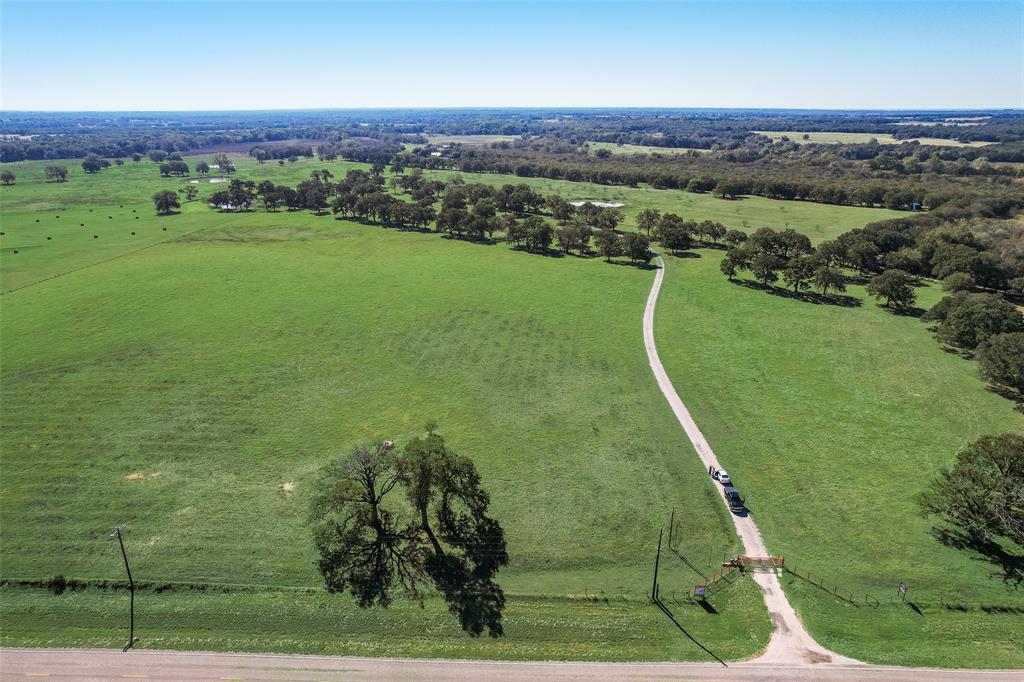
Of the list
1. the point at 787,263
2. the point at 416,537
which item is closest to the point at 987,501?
the point at 416,537

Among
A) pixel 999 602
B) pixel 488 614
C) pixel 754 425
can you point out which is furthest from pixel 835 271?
pixel 488 614

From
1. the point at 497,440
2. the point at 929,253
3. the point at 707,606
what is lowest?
the point at 707,606

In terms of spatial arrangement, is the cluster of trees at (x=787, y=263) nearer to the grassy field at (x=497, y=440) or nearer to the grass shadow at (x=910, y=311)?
the grassy field at (x=497, y=440)

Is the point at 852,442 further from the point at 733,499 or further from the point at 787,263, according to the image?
the point at 787,263

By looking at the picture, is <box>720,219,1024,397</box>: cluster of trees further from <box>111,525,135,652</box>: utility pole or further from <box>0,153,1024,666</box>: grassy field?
<box>111,525,135,652</box>: utility pole

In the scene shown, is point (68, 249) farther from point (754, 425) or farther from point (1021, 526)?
point (1021, 526)

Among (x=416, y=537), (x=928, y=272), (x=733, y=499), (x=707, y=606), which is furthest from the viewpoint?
(x=928, y=272)

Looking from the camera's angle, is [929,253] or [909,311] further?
[929,253]
